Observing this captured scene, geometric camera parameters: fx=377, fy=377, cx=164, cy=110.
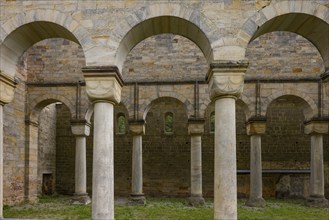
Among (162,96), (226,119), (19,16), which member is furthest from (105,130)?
(162,96)

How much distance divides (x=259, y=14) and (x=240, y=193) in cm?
1283

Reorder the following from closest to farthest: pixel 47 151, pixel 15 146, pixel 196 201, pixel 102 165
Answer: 1. pixel 102 165
2. pixel 15 146
3. pixel 196 201
4. pixel 47 151

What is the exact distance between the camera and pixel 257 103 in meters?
14.1

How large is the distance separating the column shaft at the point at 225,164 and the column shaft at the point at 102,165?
1.79m

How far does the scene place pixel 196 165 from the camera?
45.5 feet

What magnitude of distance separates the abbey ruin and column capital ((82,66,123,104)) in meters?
0.02

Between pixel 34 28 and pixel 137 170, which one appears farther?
pixel 137 170

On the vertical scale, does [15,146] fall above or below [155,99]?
below

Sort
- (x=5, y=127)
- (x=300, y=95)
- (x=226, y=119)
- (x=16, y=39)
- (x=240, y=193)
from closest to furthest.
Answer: (x=226, y=119)
(x=16, y=39)
(x=5, y=127)
(x=300, y=95)
(x=240, y=193)

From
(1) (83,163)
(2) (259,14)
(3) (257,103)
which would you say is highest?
(2) (259,14)

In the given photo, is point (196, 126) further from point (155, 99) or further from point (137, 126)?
point (137, 126)

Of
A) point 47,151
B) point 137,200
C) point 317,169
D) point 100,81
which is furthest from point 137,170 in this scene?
point 100,81

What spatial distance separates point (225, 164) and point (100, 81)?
2.50 metres

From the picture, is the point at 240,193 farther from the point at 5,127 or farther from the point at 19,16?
the point at 19,16
